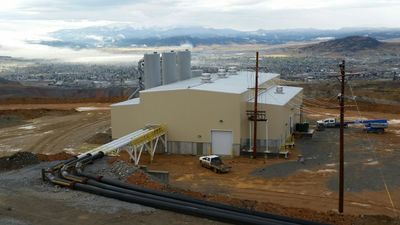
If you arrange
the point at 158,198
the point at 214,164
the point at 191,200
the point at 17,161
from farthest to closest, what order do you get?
the point at 214,164, the point at 17,161, the point at 191,200, the point at 158,198

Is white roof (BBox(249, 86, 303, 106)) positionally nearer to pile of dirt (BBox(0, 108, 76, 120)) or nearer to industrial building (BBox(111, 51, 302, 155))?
industrial building (BBox(111, 51, 302, 155))

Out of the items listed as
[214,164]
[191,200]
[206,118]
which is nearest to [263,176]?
[214,164]

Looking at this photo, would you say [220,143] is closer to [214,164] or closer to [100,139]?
[214,164]

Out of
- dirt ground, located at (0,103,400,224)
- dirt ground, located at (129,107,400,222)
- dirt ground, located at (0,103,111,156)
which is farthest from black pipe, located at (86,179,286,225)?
dirt ground, located at (0,103,111,156)

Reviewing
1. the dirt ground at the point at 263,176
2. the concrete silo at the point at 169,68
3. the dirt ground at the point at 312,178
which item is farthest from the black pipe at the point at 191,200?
the concrete silo at the point at 169,68

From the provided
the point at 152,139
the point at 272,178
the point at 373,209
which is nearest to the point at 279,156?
the point at 272,178

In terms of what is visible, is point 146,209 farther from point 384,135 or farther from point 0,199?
point 384,135

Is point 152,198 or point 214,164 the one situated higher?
point 152,198
